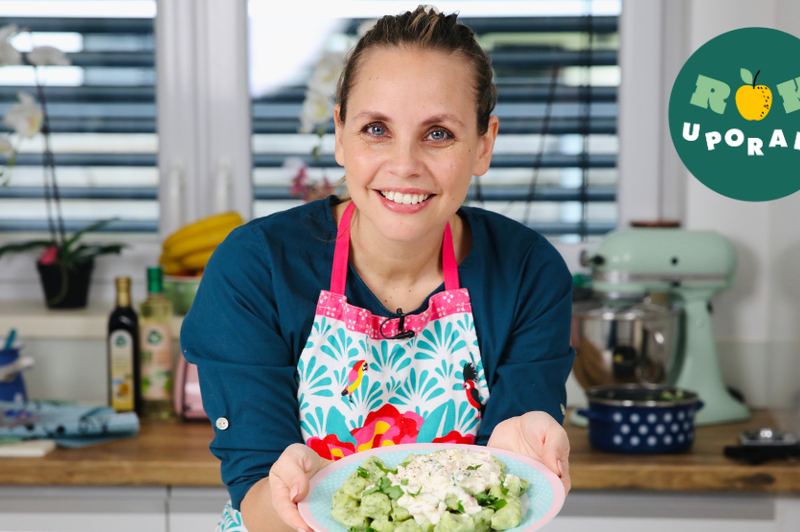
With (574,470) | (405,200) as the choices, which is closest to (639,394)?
(574,470)

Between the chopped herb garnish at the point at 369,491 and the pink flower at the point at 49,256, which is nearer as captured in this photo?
the chopped herb garnish at the point at 369,491

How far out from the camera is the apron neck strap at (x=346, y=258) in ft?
3.99

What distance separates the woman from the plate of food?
0.07 m

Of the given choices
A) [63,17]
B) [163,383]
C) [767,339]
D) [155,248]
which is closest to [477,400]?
[163,383]

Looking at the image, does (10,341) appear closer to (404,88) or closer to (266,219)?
(266,219)

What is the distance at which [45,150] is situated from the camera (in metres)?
2.43

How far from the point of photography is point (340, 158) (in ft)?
3.91

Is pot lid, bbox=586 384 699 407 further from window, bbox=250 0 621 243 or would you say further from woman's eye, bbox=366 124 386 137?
woman's eye, bbox=366 124 386 137

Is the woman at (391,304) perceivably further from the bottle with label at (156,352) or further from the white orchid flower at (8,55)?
the white orchid flower at (8,55)

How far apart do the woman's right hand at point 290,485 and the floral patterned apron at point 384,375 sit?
0.85ft

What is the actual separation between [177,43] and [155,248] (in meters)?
0.60

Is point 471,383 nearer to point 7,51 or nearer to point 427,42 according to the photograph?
point 427,42

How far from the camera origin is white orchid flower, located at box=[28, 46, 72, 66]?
2156 millimetres

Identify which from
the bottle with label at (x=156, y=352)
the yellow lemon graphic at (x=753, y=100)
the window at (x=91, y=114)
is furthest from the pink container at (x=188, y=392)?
the yellow lemon graphic at (x=753, y=100)
